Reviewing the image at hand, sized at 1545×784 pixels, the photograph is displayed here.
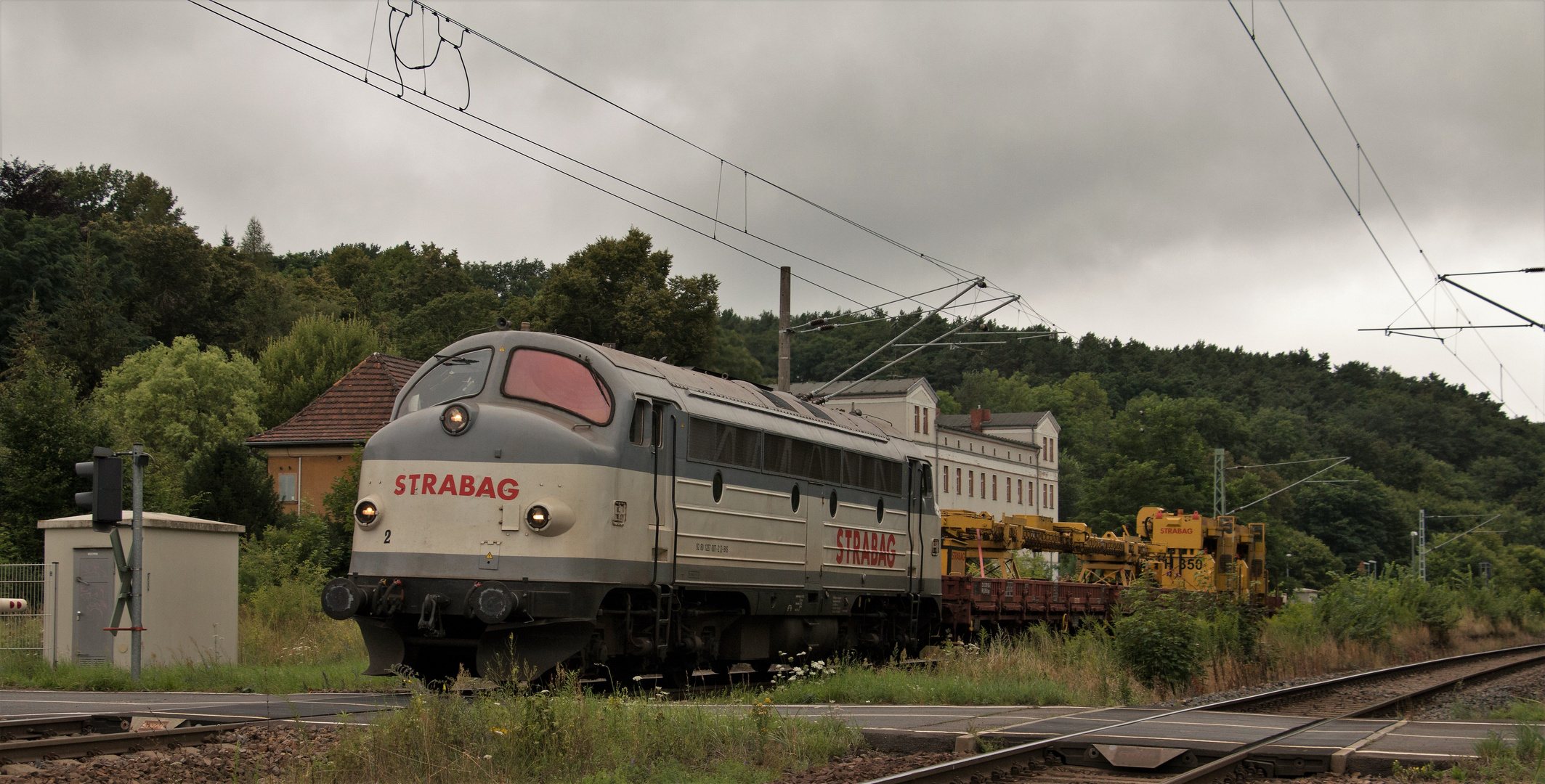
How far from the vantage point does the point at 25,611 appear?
1992cm

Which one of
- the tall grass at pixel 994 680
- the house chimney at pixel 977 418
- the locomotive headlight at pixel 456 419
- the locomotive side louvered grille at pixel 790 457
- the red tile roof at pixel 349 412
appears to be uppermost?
the house chimney at pixel 977 418

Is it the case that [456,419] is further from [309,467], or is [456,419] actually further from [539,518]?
[309,467]

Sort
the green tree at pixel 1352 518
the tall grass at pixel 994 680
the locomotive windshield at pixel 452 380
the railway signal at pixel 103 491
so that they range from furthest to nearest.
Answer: the green tree at pixel 1352 518 < the railway signal at pixel 103 491 < the tall grass at pixel 994 680 < the locomotive windshield at pixel 452 380

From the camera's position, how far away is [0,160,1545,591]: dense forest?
3191 centimetres

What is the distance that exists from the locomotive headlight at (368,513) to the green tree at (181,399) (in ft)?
119

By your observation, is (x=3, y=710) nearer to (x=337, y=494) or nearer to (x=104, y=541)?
(x=104, y=541)

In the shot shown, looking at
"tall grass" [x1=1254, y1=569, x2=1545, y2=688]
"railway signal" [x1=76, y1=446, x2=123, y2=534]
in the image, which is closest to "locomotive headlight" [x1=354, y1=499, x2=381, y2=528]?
"railway signal" [x1=76, y1=446, x2=123, y2=534]

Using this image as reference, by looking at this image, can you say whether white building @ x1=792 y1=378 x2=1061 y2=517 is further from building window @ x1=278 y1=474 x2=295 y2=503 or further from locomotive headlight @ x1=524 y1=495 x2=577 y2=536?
locomotive headlight @ x1=524 y1=495 x2=577 y2=536

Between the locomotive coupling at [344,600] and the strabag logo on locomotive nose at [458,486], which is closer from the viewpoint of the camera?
the locomotive coupling at [344,600]

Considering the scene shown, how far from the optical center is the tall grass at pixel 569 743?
9109 mm

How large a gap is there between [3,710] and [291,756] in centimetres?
552

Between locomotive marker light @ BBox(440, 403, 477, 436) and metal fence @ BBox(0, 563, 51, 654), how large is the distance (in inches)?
303

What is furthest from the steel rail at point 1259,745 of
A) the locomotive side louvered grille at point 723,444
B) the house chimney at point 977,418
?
the house chimney at point 977,418

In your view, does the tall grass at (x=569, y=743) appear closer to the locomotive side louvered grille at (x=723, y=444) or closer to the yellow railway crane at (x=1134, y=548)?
the locomotive side louvered grille at (x=723, y=444)
